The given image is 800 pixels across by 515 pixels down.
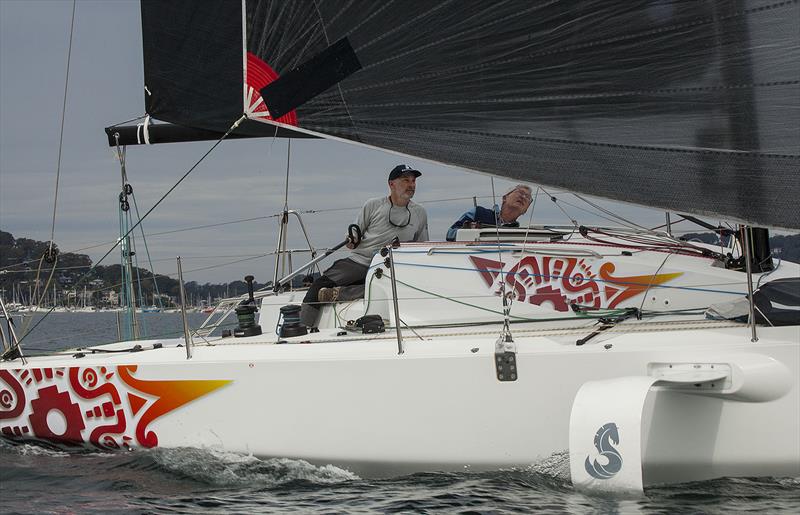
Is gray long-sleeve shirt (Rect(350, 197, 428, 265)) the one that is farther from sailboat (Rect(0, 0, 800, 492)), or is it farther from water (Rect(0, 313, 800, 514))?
water (Rect(0, 313, 800, 514))

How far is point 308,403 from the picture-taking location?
14.2 ft

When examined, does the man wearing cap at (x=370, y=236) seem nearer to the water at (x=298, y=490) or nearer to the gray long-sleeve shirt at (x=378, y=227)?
the gray long-sleeve shirt at (x=378, y=227)

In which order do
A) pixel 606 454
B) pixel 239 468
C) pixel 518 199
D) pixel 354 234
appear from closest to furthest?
pixel 606 454 < pixel 239 468 < pixel 354 234 < pixel 518 199

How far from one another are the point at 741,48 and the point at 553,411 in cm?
175

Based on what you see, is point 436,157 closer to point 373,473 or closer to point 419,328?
point 419,328

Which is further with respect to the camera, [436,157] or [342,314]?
[342,314]

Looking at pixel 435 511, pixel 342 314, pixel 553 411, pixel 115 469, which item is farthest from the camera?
pixel 342 314

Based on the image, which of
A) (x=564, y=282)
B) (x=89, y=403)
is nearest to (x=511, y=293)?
(x=564, y=282)

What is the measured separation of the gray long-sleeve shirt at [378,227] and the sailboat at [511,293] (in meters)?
0.92

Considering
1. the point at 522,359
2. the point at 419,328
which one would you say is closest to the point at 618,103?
the point at 522,359

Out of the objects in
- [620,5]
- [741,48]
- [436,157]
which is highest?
[620,5]

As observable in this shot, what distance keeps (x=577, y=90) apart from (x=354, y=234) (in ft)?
7.23

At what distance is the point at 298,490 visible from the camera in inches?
161

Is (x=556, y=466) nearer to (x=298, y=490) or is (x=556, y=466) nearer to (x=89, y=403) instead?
(x=298, y=490)
